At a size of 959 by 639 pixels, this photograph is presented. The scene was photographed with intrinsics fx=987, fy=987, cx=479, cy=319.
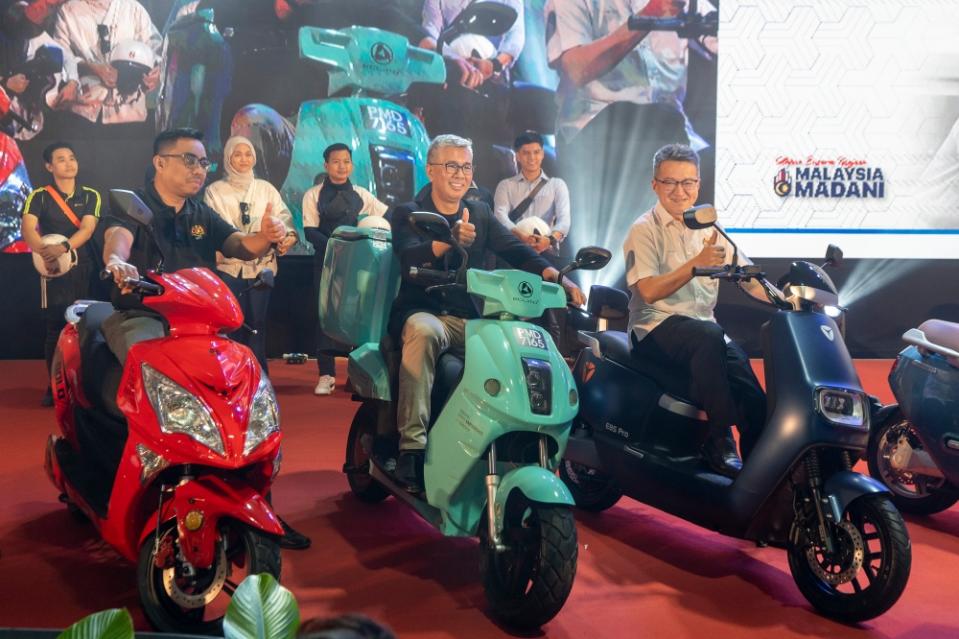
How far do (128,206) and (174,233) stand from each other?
54 cm

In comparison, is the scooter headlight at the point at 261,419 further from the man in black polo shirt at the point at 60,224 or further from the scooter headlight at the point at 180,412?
Result: the man in black polo shirt at the point at 60,224

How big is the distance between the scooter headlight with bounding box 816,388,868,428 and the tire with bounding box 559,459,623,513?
103 centimetres

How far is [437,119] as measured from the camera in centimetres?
737

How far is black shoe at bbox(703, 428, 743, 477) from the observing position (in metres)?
2.84

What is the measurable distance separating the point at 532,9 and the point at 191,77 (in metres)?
2.58

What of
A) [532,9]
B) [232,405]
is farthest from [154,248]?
[532,9]

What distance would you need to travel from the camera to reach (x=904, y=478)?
11.5 feet

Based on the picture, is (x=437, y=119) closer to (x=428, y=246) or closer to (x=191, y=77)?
(x=191, y=77)

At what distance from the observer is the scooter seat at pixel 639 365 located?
301 centimetres

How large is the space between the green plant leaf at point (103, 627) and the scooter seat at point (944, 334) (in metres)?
2.87

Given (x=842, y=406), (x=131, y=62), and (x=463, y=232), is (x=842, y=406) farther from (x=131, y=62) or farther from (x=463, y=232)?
(x=131, y=62)

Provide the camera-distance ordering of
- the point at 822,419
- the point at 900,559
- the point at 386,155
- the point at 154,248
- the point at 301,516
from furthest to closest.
Answer: the point at 386,155 < the point at 301,516 < the point at 154,248 < the point at 822,419 < the point at 900,559

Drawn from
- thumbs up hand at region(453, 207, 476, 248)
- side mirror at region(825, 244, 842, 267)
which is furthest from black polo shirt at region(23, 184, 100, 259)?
side mirror at region(825, 244, 842, 267)

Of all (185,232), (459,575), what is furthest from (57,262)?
(459,575)
